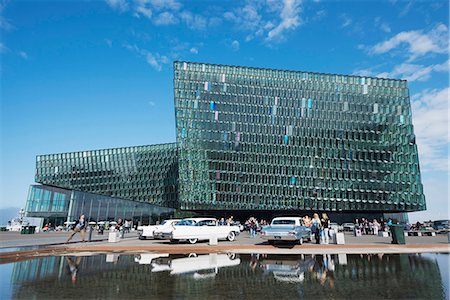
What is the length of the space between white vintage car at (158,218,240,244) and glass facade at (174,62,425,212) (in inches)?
1988

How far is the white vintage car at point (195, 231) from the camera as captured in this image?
21891mm

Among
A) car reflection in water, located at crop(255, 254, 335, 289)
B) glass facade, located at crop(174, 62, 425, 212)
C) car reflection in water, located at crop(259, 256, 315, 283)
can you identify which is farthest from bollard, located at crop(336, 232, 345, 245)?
glass facade, located at crop(174, 62, 425, 212)

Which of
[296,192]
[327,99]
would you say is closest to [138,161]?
[296,192]

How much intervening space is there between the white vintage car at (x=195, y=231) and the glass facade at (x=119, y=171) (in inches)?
2662

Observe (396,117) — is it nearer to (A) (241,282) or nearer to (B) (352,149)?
(B) (352,149)

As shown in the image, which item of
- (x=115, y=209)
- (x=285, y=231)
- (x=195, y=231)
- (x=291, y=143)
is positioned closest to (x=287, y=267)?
(x=285, y=231)

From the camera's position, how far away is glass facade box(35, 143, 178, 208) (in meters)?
92.7

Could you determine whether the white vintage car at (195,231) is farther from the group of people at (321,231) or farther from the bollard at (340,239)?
the bollard at (340,239)

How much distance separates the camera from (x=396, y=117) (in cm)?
8381

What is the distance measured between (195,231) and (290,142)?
6084 cm

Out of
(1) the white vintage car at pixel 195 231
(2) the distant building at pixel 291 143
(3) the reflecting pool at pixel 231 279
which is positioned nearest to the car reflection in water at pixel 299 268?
(3) the reflecting pool at pixel 231 279

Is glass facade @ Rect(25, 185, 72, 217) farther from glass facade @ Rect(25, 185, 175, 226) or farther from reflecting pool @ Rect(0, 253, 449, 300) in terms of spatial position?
reflecting pool @ Rect(0, 253, 449, 300)

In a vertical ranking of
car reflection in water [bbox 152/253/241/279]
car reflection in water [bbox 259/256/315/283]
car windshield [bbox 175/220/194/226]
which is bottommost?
car reflection in water [bbox 152/253/241/279]

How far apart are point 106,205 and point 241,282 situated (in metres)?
56.2
